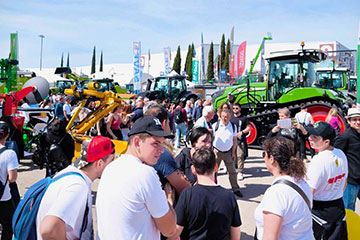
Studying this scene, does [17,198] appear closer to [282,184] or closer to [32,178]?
[282,184]

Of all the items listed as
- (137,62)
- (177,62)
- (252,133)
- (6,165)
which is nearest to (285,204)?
(6,165)

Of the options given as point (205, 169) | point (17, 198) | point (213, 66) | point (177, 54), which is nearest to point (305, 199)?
point (205, 169)

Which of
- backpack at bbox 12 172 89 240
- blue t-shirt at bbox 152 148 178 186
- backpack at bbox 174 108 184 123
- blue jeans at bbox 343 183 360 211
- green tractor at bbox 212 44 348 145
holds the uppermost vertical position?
green tractor at bbox 212 44 348 145

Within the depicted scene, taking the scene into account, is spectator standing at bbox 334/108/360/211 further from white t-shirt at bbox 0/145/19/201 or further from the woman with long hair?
white t-shirt at bbox 0/145/19/201

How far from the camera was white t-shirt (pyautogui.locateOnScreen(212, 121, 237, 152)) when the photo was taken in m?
5.60

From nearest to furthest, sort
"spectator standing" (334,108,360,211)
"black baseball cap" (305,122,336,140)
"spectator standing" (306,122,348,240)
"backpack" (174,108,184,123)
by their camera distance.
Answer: "spectator standing" (306,122,348,240), "black baseball cap" (305,122,336,140), "spectator standing" (334,108,360,211), "backpack" (174,108,184,123)

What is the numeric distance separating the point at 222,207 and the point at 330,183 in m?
1.16

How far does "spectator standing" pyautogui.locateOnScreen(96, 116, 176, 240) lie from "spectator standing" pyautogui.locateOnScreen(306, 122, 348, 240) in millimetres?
1663

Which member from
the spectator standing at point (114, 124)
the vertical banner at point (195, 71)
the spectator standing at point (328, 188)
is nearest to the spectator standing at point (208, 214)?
the spectator standing at point (328, 188)

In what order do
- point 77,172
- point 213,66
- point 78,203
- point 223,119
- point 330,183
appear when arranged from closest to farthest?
1. point 78,203
2. point 77,172
3. point 330,183
4. point 223,119
5. point 213,66

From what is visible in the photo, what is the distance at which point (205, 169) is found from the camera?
2516mm

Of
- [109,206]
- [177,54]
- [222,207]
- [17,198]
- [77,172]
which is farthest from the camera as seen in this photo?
[177,54]

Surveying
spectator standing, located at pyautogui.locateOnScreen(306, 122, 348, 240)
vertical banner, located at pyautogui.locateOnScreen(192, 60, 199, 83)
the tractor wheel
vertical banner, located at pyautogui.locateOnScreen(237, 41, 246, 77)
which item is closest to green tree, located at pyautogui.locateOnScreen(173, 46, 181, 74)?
vertical banner, located at pyautogui.locateOnScreen(192, 60, 199, 83)

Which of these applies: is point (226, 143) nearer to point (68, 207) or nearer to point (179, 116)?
point (68, 207)
